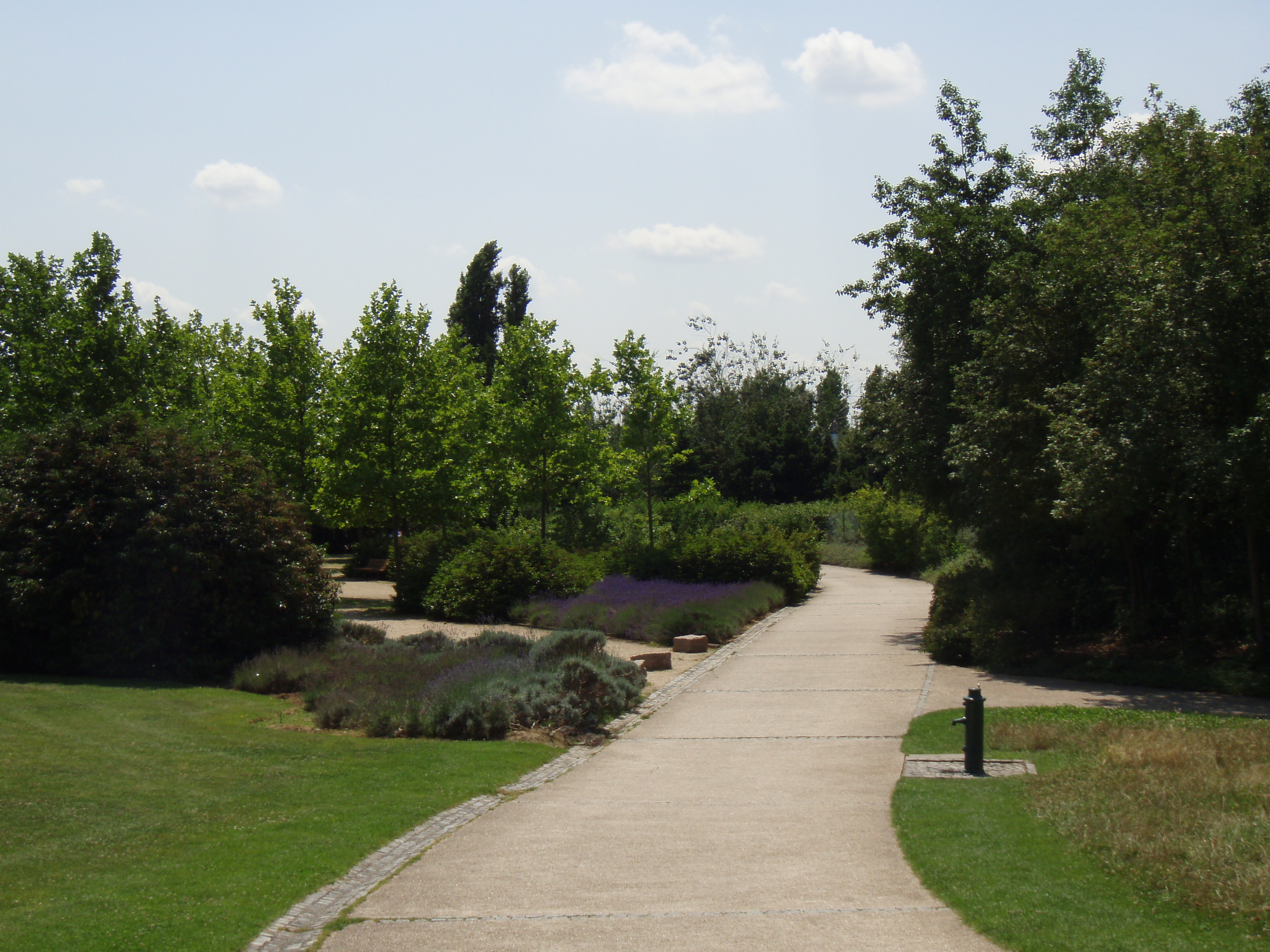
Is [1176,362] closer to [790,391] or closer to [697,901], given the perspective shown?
[697,901]

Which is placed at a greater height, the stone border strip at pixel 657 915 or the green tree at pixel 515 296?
the green tree at pixel 515 296

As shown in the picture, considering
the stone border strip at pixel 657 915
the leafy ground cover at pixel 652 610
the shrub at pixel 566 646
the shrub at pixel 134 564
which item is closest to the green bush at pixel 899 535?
the leafy ground cover at pixel 652 610

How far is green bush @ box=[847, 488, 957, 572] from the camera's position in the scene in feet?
117

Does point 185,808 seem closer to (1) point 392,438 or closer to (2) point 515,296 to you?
(1) point 392,438

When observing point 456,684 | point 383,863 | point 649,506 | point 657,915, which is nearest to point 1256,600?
point 456,684

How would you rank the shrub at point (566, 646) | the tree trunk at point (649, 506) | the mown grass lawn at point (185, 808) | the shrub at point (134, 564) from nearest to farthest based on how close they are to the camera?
the mown grass lawn at point (185, 808)
the shrub at point (566, 646)
the shrub at point (134, 564)
the tree trunk at point (649, 506)

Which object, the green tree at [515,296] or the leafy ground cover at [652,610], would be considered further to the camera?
the green tree at [515,296]

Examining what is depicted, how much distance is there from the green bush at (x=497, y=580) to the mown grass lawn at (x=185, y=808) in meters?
9.50

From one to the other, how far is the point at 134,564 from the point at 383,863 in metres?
9.92

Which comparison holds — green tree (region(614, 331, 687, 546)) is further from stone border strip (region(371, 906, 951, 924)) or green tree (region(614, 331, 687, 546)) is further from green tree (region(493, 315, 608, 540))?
stone border strip (region(371, 906, 951, 924))

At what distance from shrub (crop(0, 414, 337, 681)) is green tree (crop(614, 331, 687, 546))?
14.3 m

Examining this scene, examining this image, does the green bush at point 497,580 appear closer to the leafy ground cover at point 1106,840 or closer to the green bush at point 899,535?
the leafy ground cover at point 1106,840

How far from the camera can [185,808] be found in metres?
7.72

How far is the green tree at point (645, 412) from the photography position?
2922 centimetres
